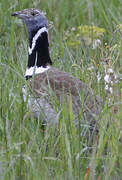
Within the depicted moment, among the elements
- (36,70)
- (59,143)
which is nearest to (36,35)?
(36,70)

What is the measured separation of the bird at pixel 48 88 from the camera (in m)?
3.65

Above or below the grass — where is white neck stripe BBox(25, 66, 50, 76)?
above

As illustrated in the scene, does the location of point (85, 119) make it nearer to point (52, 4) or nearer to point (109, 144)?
point (109, 144)

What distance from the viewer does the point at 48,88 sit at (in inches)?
151

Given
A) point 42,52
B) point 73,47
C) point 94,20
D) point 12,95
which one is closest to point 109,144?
point 12,95

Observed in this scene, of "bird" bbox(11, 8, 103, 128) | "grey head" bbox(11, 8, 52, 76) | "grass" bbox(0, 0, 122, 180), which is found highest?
"grey head" bbox(11, 8, 52, 76)

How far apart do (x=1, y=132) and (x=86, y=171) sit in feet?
2.22

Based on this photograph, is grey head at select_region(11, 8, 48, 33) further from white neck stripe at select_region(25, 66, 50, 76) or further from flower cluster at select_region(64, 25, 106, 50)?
flower cluster at select_region(64, 25, 106, 50)

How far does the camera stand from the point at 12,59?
15.8ft

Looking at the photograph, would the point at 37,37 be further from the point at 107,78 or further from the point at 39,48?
the point at 107,78

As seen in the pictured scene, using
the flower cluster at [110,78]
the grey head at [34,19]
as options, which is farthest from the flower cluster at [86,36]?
the flower cluster at [110,78]

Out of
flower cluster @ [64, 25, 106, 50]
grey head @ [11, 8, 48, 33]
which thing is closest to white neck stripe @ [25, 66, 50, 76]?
grey head @ [11, 8, 48, 33]

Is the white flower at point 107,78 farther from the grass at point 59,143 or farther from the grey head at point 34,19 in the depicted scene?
the grey head at point 34,19

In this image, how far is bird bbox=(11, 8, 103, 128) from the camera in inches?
144
